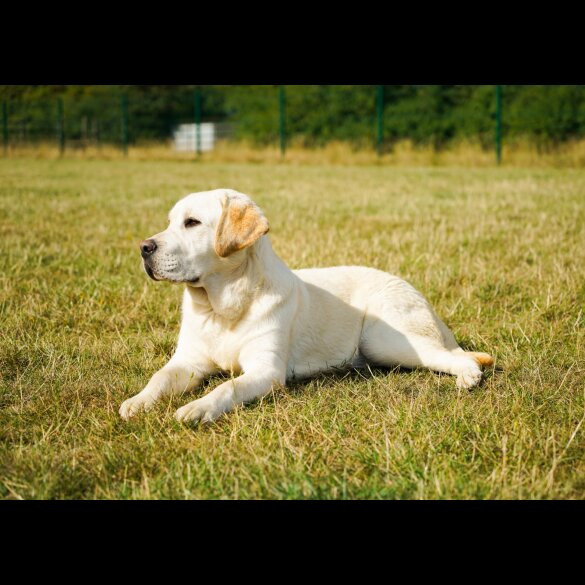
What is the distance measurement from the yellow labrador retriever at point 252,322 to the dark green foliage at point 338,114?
1879 centimetres

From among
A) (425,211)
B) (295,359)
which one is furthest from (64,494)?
(425,211)

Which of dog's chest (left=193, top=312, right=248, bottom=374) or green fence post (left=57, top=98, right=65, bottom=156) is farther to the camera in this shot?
green fence post (left=57, top=98, right=65, bottom=156)

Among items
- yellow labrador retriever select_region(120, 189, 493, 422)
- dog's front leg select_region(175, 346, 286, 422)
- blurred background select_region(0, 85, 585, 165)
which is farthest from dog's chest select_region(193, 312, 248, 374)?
blurred background select_region(0, 85, 585, 165)

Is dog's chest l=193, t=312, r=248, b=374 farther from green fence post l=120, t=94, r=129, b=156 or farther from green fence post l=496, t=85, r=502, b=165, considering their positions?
green fence post l=120, t=94, r=129, b=156

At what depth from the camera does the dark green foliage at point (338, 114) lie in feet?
69.4

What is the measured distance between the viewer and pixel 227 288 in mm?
3400

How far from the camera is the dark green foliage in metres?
21.2

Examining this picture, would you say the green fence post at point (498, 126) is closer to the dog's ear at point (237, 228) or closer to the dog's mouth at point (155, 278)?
the dog's ear at point (237, 228)

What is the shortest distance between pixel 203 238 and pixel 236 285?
29 centimetres

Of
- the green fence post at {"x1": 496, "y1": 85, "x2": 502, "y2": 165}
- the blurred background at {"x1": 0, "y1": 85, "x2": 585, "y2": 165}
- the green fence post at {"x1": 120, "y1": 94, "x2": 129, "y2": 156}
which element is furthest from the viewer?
the green fence post at {"x1": 120, "y1": 94, "x2": 129, "y2": 156}

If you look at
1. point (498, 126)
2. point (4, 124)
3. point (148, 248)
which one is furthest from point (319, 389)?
point (4, 124)

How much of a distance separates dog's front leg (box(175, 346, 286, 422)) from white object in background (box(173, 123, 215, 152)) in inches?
976

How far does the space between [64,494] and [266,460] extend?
2.26 feet

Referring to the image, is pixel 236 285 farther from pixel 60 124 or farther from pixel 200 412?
pixel 60 124
